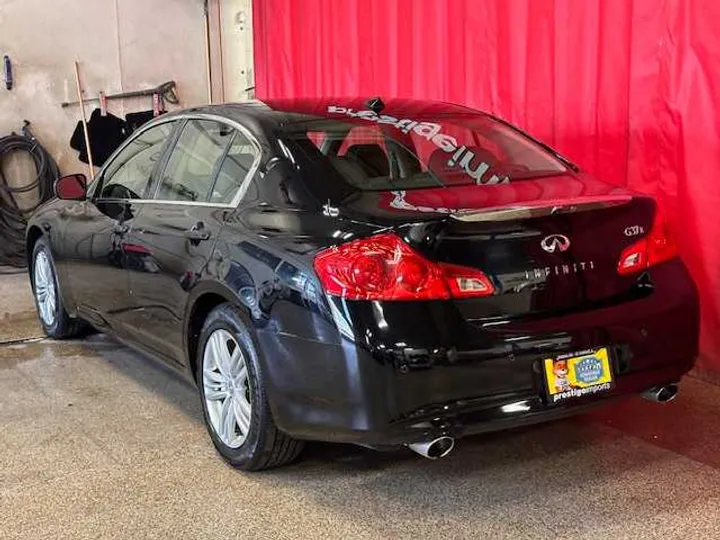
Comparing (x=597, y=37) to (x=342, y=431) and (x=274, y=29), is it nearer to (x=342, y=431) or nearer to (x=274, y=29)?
(x=342, y=431)

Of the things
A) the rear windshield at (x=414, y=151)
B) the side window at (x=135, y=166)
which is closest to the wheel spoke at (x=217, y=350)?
the rear windshield at (x=414, y=151)

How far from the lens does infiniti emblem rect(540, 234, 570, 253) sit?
245cm

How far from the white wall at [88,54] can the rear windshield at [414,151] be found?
5.89 m

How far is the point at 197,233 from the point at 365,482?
3.55ft

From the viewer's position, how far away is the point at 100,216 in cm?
393

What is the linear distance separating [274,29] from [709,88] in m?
4.56

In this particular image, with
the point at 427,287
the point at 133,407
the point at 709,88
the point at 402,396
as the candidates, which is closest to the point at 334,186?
the point at 427,287

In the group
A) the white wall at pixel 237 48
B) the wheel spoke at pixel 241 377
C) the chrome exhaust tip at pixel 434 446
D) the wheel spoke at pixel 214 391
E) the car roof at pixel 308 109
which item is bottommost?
the wheel spoke at pixel 214 391

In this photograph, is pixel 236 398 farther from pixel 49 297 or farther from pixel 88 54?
pixel 88 54

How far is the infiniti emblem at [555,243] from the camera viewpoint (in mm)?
2449

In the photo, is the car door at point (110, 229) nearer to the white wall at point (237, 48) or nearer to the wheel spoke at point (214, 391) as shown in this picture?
the wheel spoke at point (214, 391)

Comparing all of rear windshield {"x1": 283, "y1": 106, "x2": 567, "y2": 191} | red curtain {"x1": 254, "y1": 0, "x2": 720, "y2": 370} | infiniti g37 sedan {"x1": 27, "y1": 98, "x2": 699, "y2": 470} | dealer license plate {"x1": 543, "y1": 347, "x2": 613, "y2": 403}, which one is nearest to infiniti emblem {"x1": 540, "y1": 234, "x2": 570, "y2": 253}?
infiniti g37 sedan {"x1": 27, "y1": 98, "x2": 699, "y2": 470}

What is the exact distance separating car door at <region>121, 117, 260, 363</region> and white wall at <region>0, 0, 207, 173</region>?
5.31 meters

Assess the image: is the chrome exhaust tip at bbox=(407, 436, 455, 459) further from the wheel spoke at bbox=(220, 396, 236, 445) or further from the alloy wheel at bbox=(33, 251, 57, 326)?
the alloy wheel at bbox=(33, 251, 57, 326)
